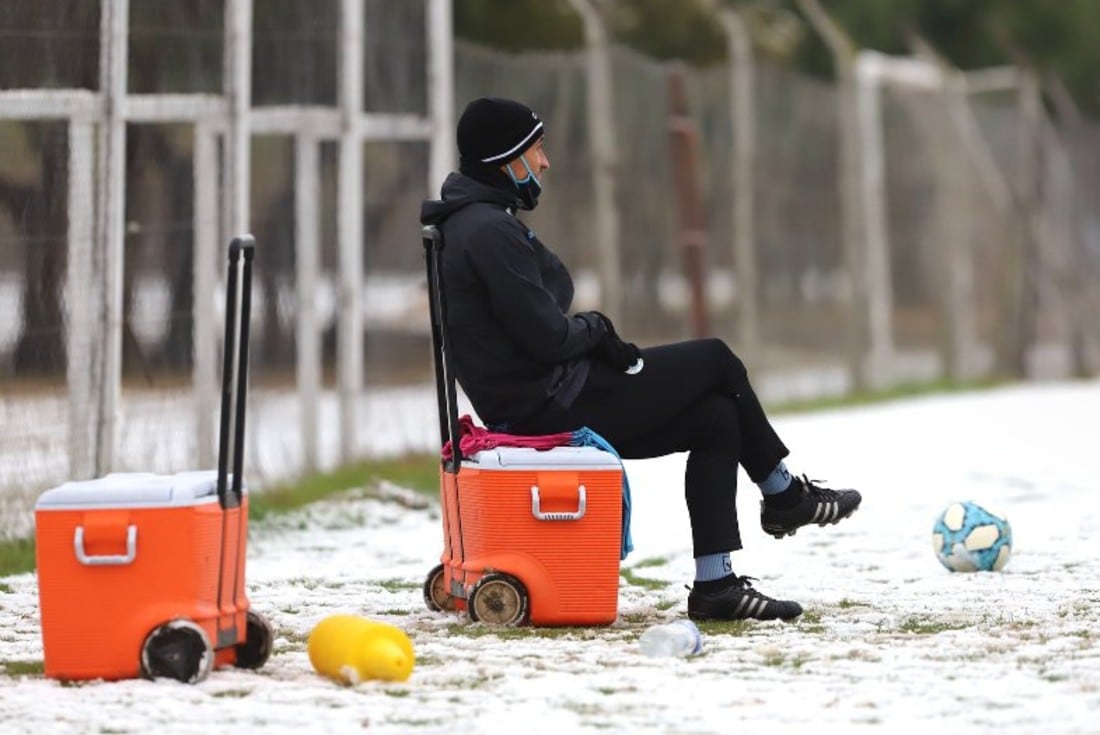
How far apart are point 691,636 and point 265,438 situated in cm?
603

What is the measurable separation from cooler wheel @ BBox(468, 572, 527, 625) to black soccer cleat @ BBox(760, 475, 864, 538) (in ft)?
2.86

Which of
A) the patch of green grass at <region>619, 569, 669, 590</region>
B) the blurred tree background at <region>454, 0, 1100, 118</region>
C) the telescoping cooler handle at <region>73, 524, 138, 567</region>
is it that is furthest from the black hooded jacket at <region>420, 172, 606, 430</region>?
the blurred tree background at <region>454, 0, 1100, 118</region>

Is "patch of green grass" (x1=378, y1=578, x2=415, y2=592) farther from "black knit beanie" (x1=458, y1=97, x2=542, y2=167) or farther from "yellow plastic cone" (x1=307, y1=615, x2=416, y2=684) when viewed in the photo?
"yellow plastic cone" (x1=307, y1=615, x2=416, y2=684)

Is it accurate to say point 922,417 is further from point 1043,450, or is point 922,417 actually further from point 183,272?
point 183,272

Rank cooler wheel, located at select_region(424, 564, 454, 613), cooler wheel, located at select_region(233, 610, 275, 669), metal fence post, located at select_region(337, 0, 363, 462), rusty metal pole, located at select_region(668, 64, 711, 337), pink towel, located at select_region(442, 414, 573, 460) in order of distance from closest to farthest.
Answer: cooler wheel, located at select_region(233, 610, 275, 669)
pink towel, located at select_region(442, 414, 573, 460)
cooler wheel, located at select_region(424, 564, 454, 613)
metal fence post, located at select_region(337, 0, 363, 462)
rusty metal pole, located at select_region(668, 64, 711, 337)

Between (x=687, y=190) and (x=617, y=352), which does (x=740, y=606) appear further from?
(x=687, y=190)

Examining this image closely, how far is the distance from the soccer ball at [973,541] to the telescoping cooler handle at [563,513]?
69.8 inches

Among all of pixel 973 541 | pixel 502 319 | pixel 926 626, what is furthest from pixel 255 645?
pixel 973 541

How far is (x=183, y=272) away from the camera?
10469 millimetres

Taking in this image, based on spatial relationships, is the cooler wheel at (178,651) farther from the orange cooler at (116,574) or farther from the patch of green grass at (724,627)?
the patch of green grass at (724,627)

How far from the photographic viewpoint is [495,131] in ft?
23.9

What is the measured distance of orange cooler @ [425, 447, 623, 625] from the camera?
7.03 meters

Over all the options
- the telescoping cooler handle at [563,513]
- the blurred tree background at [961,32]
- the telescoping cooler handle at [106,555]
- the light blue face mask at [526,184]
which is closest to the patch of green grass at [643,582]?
the telescoping cooler handle at [563,513]

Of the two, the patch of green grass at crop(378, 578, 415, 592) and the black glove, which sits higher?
the black glove
